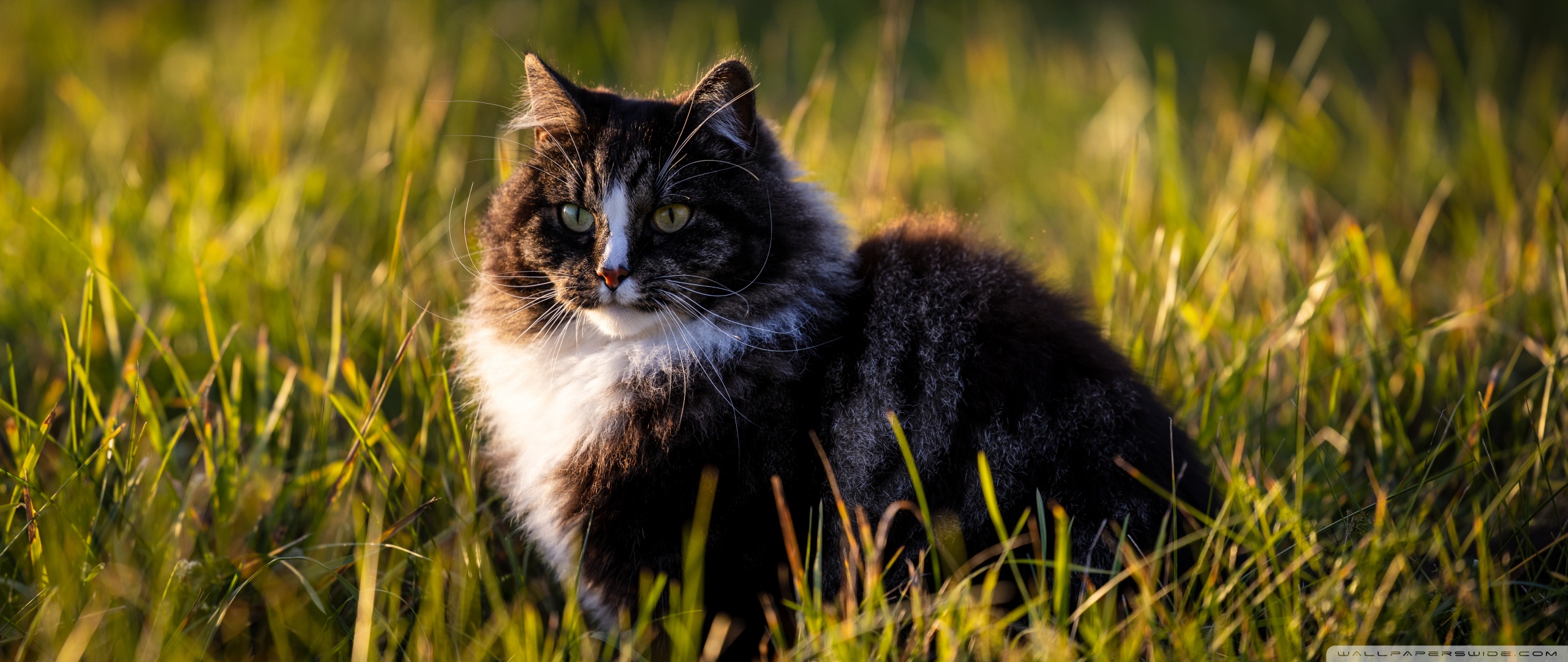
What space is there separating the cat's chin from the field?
0.52 metres

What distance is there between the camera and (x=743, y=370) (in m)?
1.99

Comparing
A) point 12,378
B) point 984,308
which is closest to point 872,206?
point 984,308

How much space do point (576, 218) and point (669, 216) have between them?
0.74ft

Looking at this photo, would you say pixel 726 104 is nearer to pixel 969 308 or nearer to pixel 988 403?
pixel 969 308

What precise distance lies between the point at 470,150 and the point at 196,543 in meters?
2.41

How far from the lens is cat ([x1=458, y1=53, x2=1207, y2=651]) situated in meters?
1.84

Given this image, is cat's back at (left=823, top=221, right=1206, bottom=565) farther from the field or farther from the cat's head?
the cat's head

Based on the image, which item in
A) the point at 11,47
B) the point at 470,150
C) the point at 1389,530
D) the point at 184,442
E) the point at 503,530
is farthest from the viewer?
the point at 11,47

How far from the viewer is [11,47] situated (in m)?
5.23

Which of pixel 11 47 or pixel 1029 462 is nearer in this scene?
pixel 1029 462

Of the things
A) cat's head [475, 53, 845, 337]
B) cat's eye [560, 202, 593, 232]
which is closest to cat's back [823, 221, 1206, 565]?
cat's head [475, 53, 845, 337]

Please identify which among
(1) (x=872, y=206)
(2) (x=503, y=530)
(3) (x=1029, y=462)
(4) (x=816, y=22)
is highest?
(4) (x=816, y=22)

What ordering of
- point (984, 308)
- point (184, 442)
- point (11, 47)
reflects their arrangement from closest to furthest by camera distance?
point (984, 308) → point (184, 442) → point (11, 47)

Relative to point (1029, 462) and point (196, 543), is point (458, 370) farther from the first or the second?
point (1029, 462)
